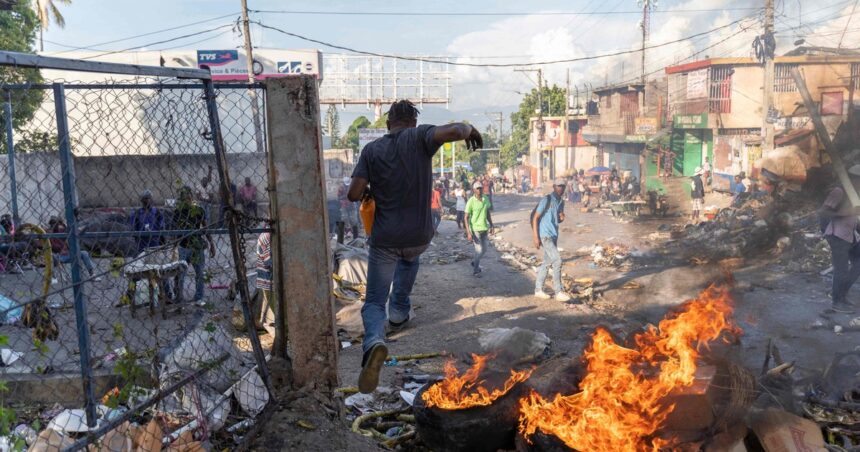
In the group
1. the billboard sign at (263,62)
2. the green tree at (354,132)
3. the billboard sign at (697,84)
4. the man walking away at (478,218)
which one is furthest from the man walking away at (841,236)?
the green tree at (354,132)

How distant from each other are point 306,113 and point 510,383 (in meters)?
2.28

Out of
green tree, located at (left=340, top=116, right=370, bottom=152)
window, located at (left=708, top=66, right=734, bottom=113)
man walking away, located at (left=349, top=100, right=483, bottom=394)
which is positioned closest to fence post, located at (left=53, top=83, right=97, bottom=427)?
man walking away, located at (left=349, top=100, right=483, bottom=394)

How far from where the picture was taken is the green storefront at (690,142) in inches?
1241

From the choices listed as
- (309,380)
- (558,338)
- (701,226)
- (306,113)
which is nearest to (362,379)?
(309,380)

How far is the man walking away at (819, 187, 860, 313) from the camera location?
8.36m

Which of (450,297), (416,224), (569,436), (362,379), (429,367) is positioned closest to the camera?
(569,436)

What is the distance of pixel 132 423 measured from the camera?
3885 mm

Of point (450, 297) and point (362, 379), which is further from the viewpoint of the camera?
point (450, 297)

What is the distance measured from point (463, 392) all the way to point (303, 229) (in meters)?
1.56

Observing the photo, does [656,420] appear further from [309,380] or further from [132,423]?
[132,423]

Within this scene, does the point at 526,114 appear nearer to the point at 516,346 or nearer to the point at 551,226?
the point at 551,226

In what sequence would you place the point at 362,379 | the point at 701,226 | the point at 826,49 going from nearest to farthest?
1. the point at 362,379
2. the point at 701,226
3. the point at 826,49

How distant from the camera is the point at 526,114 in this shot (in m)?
61.1

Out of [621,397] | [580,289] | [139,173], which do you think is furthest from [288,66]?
[621,397]
